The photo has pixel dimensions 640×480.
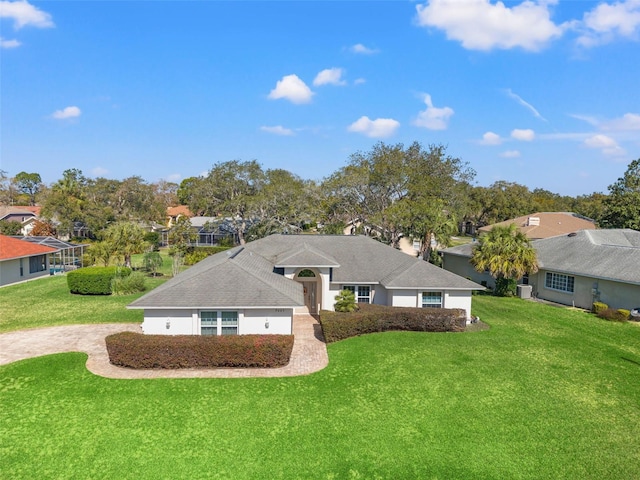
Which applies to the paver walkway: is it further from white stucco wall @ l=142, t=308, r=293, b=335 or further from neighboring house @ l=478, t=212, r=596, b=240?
neighboring house @ l=478, t=212, r=596, b=240

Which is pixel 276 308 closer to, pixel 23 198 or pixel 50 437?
pixel 50 437

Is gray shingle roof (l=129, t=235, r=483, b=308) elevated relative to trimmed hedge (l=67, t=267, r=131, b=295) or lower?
elevated

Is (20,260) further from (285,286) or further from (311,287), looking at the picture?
(285,286)

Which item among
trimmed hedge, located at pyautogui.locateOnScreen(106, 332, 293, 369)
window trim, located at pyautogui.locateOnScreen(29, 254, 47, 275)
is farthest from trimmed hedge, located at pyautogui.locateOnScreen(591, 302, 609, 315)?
window trim, located at pyautogui.locateOnScreen(29, 254, 47, 275)

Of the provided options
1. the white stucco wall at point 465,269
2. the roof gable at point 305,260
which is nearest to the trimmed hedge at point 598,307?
the white stucco wall at point 465,269

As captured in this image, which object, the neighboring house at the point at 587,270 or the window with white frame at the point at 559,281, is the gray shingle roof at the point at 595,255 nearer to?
the neighboring house at the point at 587,270

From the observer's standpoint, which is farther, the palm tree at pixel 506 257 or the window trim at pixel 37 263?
the window trim at pixel 37 263

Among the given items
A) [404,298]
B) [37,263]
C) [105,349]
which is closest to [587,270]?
[404,298]
